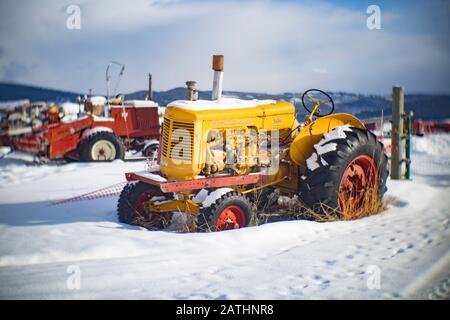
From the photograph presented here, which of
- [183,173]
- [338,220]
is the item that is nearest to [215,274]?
[183,173]

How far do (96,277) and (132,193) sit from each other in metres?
2.27

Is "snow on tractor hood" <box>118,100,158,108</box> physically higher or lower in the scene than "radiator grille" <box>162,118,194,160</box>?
higher

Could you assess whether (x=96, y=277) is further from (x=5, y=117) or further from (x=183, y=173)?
(x=5, y=117)

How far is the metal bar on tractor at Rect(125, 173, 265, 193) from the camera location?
17.9 ft

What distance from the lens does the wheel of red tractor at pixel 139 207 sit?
20.1ft

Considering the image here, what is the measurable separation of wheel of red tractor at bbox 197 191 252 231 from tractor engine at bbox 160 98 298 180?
1.40 ft

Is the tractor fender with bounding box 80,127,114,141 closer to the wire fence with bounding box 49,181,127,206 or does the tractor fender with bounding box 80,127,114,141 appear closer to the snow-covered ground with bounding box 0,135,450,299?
the wire fence with bounding box 49,181,127,206

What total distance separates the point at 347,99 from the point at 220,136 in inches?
153

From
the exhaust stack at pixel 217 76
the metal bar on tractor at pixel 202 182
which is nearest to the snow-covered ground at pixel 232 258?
the metal bar on tractor at pixel 202 182

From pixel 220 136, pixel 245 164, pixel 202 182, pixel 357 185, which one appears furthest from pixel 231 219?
pixel 357 185

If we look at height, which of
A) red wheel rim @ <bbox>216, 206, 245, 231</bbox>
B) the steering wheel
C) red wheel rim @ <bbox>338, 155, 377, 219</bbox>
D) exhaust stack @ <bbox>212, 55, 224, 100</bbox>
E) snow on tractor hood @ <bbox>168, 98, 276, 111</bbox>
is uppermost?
exhaust stack @ <bbox>212, 55, 224, 100</bbox>

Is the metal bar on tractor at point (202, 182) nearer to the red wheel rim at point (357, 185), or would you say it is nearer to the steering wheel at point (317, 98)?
the red wheel rim at point (357, 185)

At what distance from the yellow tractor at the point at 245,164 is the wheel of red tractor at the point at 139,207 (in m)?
0.01

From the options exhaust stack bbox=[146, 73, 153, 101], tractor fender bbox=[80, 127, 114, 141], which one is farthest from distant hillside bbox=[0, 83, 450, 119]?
tractor fender bbox=[80, 127, 114, 141]
